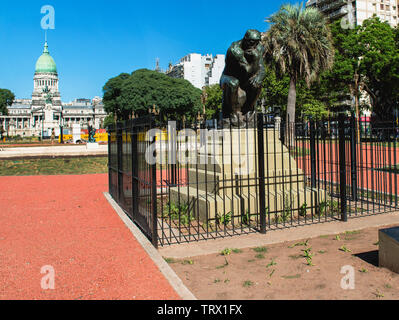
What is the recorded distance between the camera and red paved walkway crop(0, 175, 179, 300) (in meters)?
4.10

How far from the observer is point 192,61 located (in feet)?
359

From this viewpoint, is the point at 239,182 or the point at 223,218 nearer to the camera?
the point at 223,218

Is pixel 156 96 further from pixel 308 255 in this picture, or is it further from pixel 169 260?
pixel 308 255

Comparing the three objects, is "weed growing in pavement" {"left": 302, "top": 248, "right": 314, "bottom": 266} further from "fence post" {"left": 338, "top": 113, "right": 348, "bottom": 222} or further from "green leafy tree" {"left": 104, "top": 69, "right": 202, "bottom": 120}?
"green leafy tree" {"left": 104, "top": 69, "right": 202, "bottom": 120}

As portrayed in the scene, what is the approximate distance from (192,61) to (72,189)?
102 meters

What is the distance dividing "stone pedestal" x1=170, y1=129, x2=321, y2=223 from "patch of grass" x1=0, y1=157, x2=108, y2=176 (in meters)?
12.7

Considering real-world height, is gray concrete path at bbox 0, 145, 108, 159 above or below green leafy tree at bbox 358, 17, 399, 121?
below

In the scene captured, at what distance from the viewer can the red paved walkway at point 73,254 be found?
4.10m

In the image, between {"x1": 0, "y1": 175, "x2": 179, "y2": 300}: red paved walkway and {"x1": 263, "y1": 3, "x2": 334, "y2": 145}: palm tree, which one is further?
{"x1": 263, "y1": 3, "x2": 334, "y2": 145}: palm tree

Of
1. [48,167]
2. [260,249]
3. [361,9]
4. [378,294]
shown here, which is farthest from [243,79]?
[361,9]

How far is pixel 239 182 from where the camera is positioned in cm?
736

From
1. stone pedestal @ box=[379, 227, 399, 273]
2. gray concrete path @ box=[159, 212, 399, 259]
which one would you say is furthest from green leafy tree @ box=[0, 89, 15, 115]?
stone pedestal @ box=[379, 227, 399, 273]

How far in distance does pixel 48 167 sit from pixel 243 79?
1685 centimetres

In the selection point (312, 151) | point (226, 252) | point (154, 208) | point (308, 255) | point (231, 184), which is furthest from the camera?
point (312, 151)
